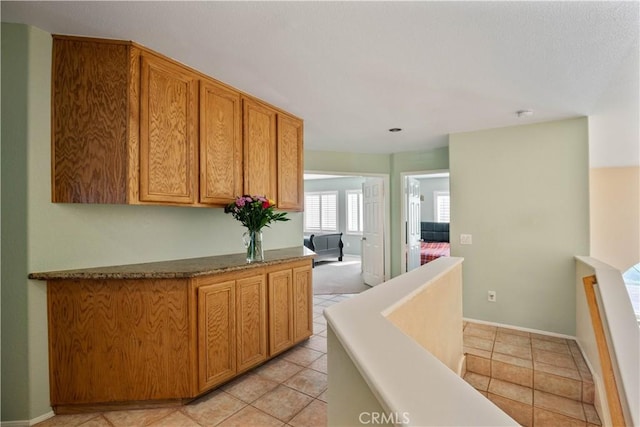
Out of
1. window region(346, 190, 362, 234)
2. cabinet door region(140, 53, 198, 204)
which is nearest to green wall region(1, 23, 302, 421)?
cabinet door region(140, 53, 198, 204)

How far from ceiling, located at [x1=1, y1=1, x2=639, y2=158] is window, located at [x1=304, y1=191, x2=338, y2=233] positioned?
6.36 meters

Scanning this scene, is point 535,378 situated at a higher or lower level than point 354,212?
lower

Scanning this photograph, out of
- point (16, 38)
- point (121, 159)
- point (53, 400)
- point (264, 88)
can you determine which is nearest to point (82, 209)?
point (121, 159)

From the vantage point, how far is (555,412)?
232 centimetres

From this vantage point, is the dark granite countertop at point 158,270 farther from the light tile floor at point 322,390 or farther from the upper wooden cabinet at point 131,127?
the light tile floor at point 322,390

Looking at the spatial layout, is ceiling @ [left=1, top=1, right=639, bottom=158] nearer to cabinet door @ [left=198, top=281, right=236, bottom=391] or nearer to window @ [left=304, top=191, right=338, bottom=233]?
cabinet door @ [left=198, top=281, right=236, bottom=391]

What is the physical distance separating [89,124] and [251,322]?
175 centimetres

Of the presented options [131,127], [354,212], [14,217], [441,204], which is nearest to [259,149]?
[131,127]

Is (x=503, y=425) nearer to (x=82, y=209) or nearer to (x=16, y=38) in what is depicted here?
(x=82, y=209)

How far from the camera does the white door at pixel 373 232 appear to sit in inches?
206

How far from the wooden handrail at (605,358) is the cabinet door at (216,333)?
7.67 feet

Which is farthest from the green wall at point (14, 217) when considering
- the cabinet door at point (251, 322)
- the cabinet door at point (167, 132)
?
the cabinet door at point (251, 322)

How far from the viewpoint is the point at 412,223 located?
531 centimetres

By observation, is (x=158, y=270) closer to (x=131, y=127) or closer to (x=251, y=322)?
(x=251, y=322)
